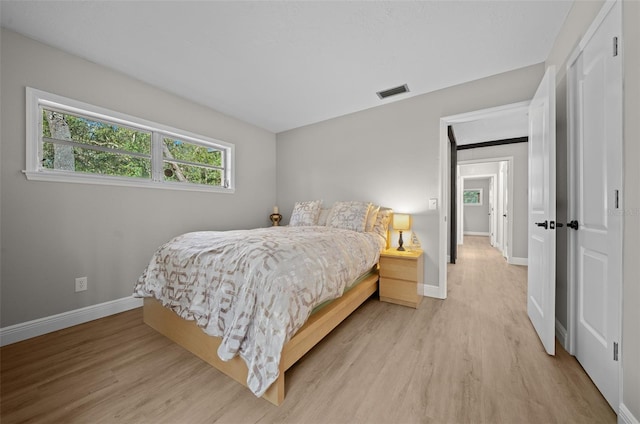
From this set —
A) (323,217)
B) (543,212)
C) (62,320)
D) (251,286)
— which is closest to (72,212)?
(62,320)

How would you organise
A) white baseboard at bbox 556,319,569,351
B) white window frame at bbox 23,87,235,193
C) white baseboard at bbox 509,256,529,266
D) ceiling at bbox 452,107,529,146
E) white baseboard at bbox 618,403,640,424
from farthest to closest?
white baseboard at bbox 509,256,529,266
ceiling at bbox 452,107,529,146
white window frame at bbox 23,87,235,193
white baseboard at bbox 556,319,569,351
white baseboard at bbox 618,403,640,424

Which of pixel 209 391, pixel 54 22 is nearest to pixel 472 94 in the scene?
pixel 209 391

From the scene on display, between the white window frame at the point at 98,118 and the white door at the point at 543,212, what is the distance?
3.52m

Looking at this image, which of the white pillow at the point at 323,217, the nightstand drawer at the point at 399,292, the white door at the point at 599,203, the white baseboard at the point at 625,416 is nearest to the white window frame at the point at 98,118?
the white pillow at the point at 323,217

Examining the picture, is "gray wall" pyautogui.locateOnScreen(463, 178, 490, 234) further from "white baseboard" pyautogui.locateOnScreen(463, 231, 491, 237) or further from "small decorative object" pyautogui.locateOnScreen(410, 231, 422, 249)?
"small decorative object" pyautogui.locateOnScreen(410, 231, 422, 249)

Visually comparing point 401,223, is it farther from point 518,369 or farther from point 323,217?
point 518,369

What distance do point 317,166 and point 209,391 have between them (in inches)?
123

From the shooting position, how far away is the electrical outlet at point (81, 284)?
2156mm

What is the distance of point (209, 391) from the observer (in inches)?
53.1

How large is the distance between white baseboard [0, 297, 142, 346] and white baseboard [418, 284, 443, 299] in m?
3.24

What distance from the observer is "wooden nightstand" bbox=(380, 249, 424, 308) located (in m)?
2.45

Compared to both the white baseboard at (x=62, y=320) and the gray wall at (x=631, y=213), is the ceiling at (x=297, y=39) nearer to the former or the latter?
the gray wall at (x=631, y=213)

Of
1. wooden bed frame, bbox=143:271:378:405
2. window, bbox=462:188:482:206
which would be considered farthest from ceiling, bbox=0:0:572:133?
window, bbox=462:188:482:206

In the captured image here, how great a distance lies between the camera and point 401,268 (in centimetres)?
250
